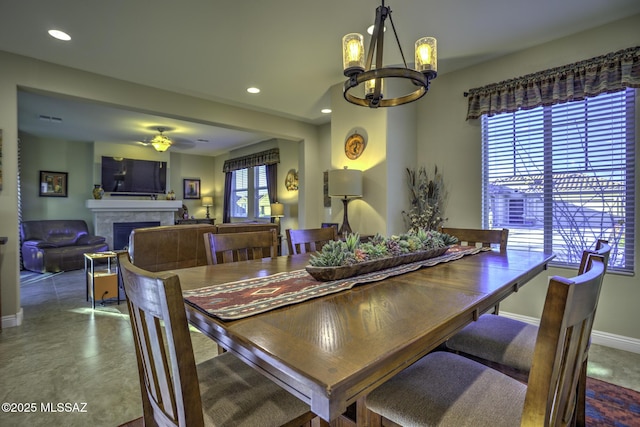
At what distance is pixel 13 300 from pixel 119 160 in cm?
494

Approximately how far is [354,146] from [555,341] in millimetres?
3195

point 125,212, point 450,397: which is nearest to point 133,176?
point 125,212

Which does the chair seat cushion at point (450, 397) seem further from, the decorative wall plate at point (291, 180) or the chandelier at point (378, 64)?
the decorative wall plate at point (291, 180)

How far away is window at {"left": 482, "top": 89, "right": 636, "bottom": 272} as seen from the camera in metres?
2.49

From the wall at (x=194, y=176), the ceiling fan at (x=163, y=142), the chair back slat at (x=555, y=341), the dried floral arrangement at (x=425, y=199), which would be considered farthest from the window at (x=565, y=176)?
the wall at (x=194, y=176)

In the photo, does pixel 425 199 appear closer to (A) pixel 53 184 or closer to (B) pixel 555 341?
(B) pixel 555 341

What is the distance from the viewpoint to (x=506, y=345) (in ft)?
4.39

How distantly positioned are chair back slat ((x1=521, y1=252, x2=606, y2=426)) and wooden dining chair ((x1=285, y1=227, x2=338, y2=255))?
57.7 inches

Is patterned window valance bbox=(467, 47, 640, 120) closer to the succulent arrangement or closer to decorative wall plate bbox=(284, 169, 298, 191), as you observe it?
the succulent arrangement

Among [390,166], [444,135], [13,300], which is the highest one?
[444,135]

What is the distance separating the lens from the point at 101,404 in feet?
5.89

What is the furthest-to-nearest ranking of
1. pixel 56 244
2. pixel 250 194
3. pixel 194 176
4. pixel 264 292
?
pixel 194 176 → pixel 250 194 → pixel 56 244 → pixel 264 292

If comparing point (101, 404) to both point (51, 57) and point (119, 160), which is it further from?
point (119, 160)

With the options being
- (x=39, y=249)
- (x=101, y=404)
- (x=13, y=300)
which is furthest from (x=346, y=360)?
(x=39, y=249)
